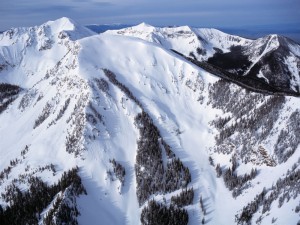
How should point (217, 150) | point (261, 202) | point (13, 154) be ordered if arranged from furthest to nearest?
1. point (13, 154)
2. point (217, 150)
3. point (261, 202)

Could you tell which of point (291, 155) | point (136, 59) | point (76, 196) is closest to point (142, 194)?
point (76, 196)

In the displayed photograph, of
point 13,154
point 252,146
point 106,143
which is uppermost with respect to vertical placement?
point 252,146

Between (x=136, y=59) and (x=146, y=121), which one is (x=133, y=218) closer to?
(x=146, y=121)

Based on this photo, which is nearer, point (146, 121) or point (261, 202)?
point (261, 202)

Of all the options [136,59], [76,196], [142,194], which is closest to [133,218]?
[142,194]

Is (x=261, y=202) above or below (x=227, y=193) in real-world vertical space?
above

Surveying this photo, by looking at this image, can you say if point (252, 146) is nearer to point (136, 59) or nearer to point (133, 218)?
point (133, 218)

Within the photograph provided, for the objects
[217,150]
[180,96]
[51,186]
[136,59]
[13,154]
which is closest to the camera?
[51,186]
